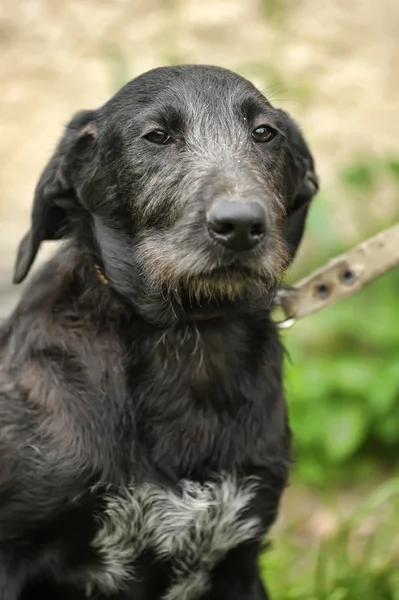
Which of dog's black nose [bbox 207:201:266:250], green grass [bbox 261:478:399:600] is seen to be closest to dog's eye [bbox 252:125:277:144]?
dog's black nose [bbox 207:201:266:250]

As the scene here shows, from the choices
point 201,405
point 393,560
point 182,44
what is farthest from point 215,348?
point 182,44

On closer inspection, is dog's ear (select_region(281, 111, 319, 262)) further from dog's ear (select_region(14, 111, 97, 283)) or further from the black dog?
dog's ear (select_region(14, 111, 97, 283))

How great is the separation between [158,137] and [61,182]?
319 mm

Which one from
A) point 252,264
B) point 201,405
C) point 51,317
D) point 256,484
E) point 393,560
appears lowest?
point 393,560

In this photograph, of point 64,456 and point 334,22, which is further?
point 334,22

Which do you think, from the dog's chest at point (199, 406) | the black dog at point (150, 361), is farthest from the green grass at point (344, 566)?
the dog's chest at point (199, 406)

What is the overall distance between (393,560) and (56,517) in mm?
1475

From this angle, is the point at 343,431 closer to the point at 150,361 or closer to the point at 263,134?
the point at 150,361

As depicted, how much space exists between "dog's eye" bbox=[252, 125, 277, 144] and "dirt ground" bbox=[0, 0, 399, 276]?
3132 millimetres

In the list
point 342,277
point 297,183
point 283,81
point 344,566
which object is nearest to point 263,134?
point 297,183

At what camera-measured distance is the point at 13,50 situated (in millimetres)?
6062

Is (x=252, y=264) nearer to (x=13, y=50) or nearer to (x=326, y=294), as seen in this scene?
(x=326, y=294)

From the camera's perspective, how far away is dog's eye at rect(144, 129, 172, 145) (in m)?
2.57

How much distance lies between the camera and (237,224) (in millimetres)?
2275
